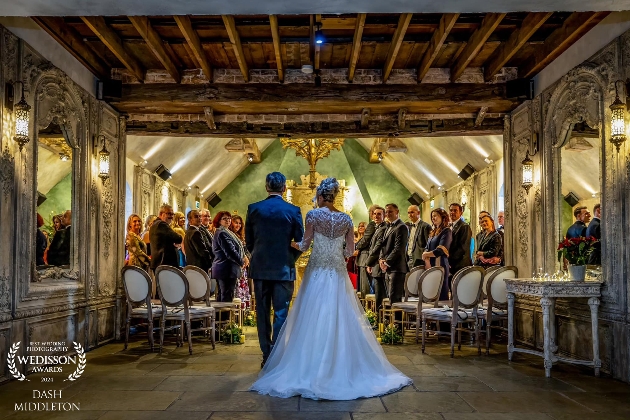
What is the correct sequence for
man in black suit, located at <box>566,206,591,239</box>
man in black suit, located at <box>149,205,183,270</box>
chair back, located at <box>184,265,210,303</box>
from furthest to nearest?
man in black suit, located at <box>149,205,183,270</box> → chair back, located at <box>184,265,210,303</box> → man in black suit, located at <box>566,206,591,239</box>

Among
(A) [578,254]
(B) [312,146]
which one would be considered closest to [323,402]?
(A) [578,254]

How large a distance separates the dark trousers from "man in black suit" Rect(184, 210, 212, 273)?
304 cm

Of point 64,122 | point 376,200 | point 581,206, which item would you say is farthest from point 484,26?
point 376,200

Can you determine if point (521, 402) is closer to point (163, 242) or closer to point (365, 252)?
point (163, 242)

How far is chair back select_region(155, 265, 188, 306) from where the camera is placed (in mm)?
6125

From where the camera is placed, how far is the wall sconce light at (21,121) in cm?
477

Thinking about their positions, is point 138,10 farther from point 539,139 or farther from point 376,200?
point 376,200

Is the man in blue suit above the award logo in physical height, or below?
above

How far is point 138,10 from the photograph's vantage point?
→ 12.2 ft

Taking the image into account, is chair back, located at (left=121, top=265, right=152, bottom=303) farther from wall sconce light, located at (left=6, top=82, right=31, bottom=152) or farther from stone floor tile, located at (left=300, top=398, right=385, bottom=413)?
stone floor tile, located at (left=300, top=398, right=385, bottom=413)

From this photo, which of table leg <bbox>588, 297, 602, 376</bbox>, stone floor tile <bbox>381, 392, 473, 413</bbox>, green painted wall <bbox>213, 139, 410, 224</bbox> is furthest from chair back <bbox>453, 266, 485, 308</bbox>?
green painted wall <bbox>213, 139, 410, 224</bbox>

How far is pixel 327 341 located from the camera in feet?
13.9

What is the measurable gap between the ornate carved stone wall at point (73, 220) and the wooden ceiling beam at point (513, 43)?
4.53 meters

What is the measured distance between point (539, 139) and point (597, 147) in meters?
1.29
